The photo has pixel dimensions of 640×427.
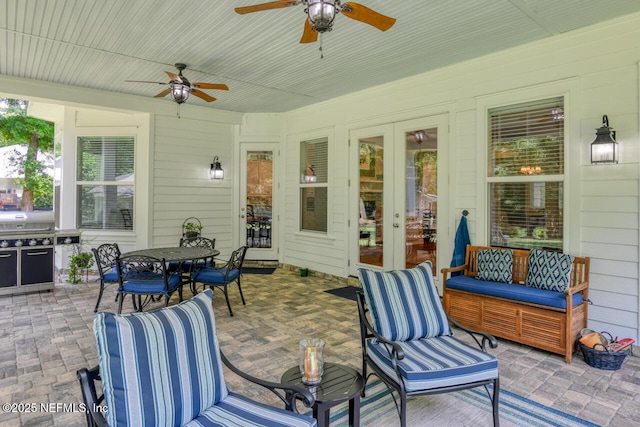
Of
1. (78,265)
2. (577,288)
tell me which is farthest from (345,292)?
(78,265)

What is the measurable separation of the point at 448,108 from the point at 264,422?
4402 mm

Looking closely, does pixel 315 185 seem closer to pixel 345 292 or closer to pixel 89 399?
pixel 345 292

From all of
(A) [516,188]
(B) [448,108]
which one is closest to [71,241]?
(B) [448,108]

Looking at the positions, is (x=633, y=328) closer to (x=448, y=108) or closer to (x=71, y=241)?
(x=448, y=108)

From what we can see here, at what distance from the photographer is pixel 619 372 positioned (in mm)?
3148

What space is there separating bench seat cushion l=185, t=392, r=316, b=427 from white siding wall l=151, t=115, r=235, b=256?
Result: 5.71 meters

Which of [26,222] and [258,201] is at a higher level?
[258,201]

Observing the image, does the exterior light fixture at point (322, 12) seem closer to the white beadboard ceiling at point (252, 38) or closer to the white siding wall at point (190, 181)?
the white beadboard ceiling at point (252, 38)

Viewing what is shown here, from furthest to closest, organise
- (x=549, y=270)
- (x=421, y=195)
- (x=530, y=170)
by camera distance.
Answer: (x=421, y=195) < (x=530, y=170) < (x=549, y=270)

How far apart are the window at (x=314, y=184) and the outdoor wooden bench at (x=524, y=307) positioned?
10.2ft

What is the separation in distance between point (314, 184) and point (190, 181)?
2.36 meters

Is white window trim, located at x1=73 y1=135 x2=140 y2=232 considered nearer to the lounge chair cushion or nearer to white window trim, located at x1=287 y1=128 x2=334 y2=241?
white window trim, located at x1=287 y1=128 x2=334 y2=241

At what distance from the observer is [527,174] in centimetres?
424

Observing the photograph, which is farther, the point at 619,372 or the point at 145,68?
the point at 145,68
